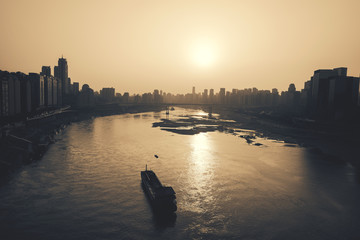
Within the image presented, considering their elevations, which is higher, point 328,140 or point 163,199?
point 328,140

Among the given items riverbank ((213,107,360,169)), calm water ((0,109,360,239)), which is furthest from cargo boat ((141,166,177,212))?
riverbank ((213,107,360,169))

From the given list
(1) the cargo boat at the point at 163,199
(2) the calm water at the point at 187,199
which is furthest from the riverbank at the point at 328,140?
(1) the cargo boat at the point at 163,199

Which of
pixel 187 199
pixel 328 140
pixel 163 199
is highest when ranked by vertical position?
pixel 328 140

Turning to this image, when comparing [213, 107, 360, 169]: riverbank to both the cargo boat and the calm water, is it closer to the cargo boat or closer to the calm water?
the calm water

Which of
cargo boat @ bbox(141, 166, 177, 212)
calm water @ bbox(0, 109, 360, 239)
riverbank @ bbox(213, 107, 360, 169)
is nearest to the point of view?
calm water @ bbox(0, 109, 360, 239)

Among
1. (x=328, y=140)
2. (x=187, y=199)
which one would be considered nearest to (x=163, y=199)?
(x=187, y=199)

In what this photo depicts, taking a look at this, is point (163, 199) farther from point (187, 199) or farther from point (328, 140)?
point (328, 140)

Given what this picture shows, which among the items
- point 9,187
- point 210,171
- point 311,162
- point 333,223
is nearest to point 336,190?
point 333,223

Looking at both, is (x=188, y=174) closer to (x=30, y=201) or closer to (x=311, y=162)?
(x=30, y=201)
